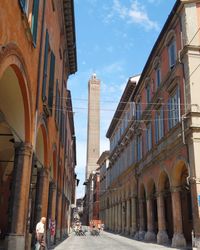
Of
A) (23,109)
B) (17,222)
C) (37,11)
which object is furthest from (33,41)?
(17,222)

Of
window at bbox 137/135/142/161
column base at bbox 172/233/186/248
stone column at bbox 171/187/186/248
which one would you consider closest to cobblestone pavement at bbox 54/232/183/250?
column base at bbox 172/233/186/248

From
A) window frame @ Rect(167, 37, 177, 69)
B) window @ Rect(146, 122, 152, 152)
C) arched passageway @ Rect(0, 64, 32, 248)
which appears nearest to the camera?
arched passageway @ Rect(0, 64, 32, 248)

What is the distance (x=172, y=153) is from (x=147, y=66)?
30.5 feet

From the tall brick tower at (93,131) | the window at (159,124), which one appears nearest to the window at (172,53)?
the window at (159,124)

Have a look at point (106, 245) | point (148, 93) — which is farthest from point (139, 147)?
point (106, 245)

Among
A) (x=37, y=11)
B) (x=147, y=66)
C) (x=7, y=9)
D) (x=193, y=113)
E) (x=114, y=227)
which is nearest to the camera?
(x=7, y=9)

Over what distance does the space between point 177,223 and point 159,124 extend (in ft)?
22.2

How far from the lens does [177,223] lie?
18.3 m

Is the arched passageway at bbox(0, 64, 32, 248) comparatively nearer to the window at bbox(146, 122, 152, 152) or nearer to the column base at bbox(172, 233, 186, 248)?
the column base at bbox(172, 233, 186, 248)

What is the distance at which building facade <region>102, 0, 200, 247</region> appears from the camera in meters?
16.9

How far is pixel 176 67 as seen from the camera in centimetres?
1902

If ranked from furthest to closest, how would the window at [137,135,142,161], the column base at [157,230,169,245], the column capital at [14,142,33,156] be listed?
the window at [137,135,142,161] < the column base at [157,230,169,245] < the column capital at [14,142,33,156]

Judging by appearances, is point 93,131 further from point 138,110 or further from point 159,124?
point 159,124

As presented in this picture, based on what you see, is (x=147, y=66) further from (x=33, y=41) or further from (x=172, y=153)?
(x=33, y=41)
